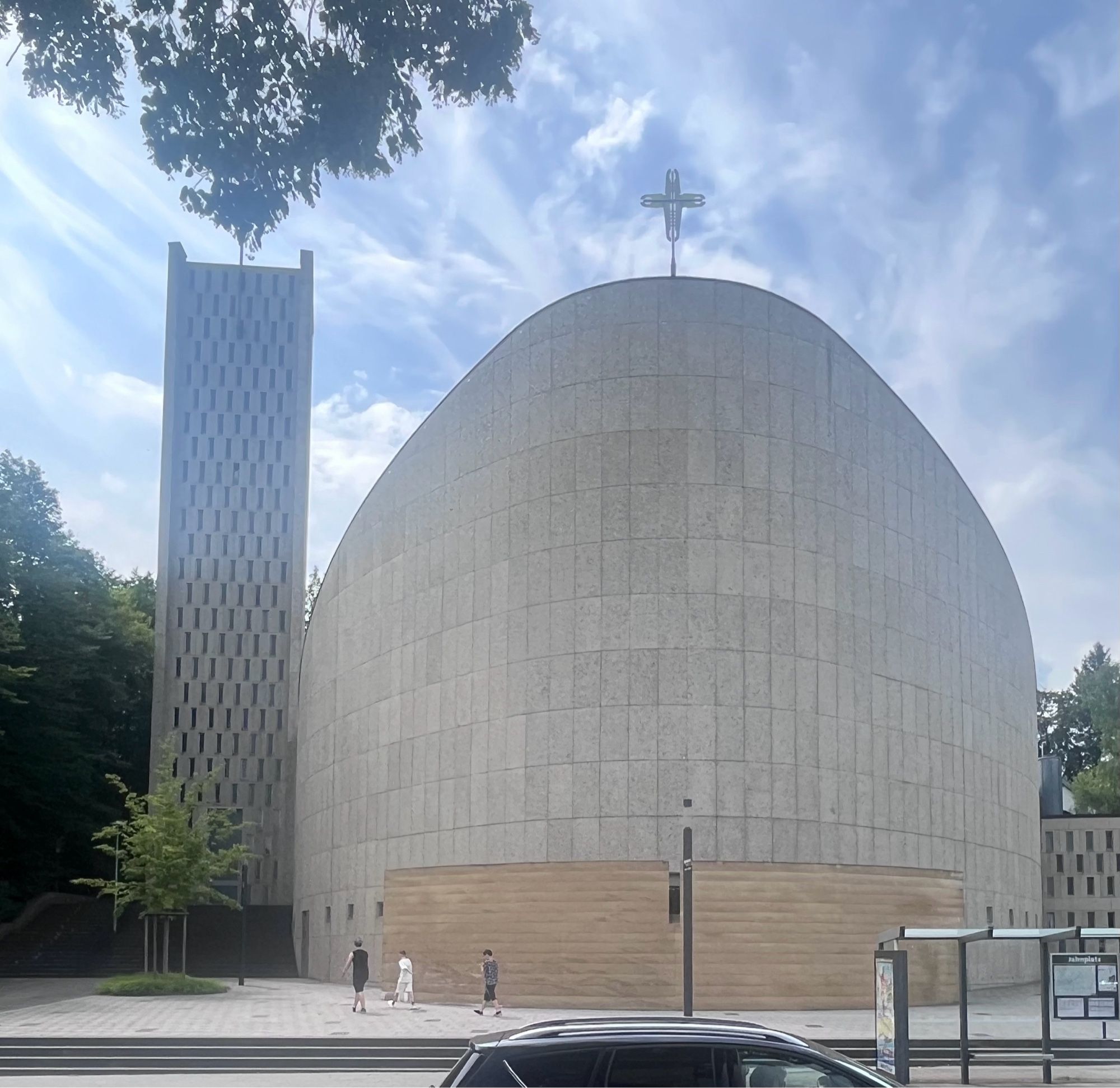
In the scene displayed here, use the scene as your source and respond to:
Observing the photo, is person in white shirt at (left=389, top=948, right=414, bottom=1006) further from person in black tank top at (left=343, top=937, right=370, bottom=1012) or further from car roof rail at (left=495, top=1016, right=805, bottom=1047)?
car roof rail at (left=495, top=1016, right=805, bottom=1047)

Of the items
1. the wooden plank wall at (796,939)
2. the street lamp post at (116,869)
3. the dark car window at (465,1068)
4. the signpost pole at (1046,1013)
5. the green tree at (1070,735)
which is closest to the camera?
the dark car window at (465,1068)

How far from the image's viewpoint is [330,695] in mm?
41531

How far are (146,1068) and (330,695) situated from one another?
842 inches

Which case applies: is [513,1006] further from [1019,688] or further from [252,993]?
[1019,688]

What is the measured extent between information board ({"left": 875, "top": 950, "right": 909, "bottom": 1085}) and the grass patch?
21.7m

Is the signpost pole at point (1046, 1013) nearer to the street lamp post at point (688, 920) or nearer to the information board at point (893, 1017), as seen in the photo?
the information board at point (893, 1017)

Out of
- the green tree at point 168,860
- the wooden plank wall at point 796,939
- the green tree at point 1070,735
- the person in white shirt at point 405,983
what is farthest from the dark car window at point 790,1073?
the green tree at point 1070,735

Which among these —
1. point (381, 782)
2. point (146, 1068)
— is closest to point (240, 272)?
point (381, 782)

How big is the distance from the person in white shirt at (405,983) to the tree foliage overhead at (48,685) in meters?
20.1

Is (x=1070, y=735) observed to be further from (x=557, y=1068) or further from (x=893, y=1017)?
(x=557, y=1068)

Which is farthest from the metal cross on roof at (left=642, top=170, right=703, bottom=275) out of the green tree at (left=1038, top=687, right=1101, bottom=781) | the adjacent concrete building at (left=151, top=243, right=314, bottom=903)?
the green tree at (left=1038, top=687, right=1101, bottom=781)

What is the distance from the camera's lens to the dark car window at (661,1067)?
7.73 meters

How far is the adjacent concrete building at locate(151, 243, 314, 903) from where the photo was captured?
6322 centimetres

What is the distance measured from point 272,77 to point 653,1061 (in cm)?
649
